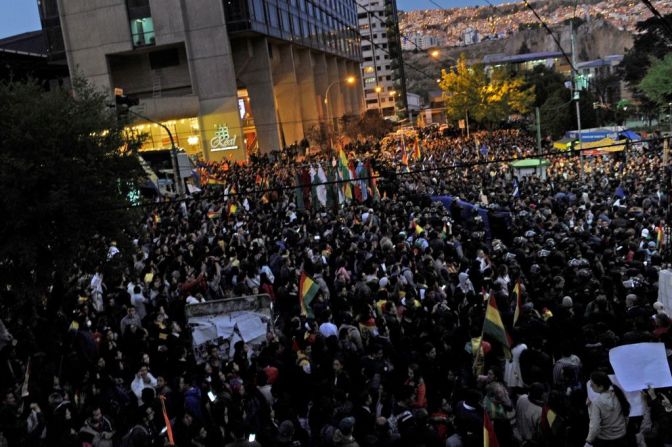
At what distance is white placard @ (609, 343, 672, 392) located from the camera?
6.01 metres

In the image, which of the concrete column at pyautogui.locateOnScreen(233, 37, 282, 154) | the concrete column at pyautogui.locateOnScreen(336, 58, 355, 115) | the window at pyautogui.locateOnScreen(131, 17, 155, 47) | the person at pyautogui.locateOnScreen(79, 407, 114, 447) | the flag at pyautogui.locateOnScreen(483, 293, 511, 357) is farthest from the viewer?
the concrete column at pyautogui.locateOnScreen(336, 58, 355, 115)

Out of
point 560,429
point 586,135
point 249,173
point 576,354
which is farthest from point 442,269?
point 249,173

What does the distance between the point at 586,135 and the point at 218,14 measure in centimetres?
2775

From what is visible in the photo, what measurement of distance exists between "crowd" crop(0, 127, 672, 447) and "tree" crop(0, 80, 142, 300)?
671 mm

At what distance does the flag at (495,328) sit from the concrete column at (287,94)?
49884 millimetres

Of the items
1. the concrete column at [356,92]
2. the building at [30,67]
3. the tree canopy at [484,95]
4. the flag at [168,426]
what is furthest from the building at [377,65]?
the flag at [168,426]

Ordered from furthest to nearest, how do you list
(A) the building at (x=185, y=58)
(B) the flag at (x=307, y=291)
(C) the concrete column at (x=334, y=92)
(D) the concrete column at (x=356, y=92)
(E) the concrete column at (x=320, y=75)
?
1. (D) the concrete column at (x=356, y=92)
2. (C) the concrete column at (x=334, y=92)
3. (E) the concrete column at (x=320, y=75)
4. (A) the building at (x=185, y=58)
5. (B) the flag at (x=307, y=291)

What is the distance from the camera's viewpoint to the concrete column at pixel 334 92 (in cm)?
7388

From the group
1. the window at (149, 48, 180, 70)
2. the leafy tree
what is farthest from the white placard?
the leafy tree

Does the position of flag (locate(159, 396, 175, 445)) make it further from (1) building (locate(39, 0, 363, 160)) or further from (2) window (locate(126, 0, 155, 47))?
(2) window (locate(126, 0, 155, 47))

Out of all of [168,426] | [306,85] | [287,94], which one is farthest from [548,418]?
[306,85]

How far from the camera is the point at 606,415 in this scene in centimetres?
600

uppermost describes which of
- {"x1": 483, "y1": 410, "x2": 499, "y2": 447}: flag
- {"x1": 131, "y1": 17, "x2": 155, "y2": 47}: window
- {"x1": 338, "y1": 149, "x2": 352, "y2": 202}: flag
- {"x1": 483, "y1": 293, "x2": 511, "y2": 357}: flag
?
{"x1": 131, "y1": 17, "x2": 155, "y2": 47}: window

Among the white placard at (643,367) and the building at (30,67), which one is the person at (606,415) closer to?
the white placard at (643,367)
